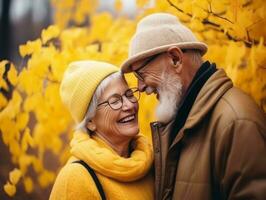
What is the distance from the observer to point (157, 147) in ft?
8.73

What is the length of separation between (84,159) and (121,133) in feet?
0.89

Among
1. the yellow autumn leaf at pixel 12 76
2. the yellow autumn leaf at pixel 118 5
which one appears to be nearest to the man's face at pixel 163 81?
the yellow autumn leaf at pixel 118 5

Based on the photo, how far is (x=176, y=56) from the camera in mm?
2562

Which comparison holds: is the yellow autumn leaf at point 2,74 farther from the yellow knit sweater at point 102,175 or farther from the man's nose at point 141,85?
the man's nose at point 141,85

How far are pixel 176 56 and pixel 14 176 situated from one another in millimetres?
2050

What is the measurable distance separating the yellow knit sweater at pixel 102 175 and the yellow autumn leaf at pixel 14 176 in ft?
4.54

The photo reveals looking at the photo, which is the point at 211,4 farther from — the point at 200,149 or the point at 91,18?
the point at 91,18

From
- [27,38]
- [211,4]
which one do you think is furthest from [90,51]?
[211,4]

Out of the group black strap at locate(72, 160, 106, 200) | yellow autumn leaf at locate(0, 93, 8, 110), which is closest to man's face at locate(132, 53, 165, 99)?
black strap at locate(72, 160, 106, 200)

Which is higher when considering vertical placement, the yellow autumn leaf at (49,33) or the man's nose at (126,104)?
the yellow autumn leaf at (49,33)

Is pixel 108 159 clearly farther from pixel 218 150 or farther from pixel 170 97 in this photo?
pixel 218 150

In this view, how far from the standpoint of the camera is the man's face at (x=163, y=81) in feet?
8.48

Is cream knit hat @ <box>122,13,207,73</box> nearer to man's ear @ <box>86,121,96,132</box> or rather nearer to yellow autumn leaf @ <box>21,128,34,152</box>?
man's ear @ <box>86,121,96,132</box>

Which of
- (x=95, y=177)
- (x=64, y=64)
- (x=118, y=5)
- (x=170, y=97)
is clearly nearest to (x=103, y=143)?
(x=95, y=177)
